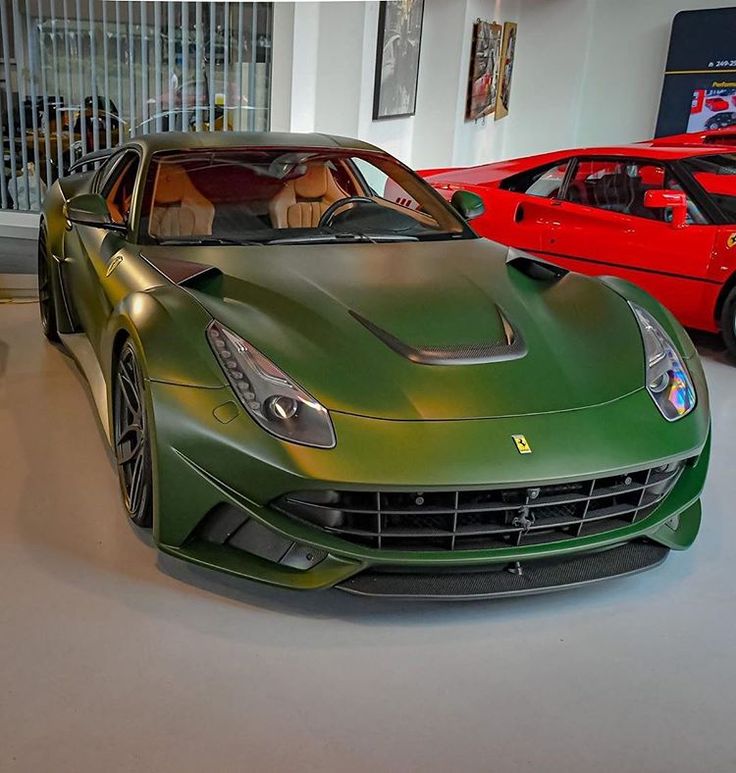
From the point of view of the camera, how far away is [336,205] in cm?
292

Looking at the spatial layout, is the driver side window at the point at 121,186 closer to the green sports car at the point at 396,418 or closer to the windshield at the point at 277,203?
the windshield at the point at 277,203

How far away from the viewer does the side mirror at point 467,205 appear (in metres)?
3.10

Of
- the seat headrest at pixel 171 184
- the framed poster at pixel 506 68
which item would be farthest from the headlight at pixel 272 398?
the framed poster at pixel 506 68

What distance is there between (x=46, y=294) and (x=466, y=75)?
18.9 ft

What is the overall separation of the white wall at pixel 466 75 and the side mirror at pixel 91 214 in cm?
394

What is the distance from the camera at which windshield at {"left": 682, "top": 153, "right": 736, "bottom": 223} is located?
13.1ft

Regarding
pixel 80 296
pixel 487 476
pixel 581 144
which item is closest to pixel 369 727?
pixel 487 476

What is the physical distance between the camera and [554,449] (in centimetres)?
184

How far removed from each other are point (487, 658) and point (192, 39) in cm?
597

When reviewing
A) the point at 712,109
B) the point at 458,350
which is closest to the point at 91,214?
the point at 458,350

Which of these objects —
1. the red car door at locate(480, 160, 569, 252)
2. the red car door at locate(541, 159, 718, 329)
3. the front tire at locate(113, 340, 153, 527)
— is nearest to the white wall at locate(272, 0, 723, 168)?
the red car door at locate(480, 160, 569, 252)

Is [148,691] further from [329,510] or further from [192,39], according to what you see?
[192,39]

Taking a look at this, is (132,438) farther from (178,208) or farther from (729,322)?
(729,322)

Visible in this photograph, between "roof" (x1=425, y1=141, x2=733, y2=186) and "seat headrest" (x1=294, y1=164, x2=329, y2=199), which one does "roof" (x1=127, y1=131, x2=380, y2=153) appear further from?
"roof" (x1=425, y1=141, x2=733, y2=186)
